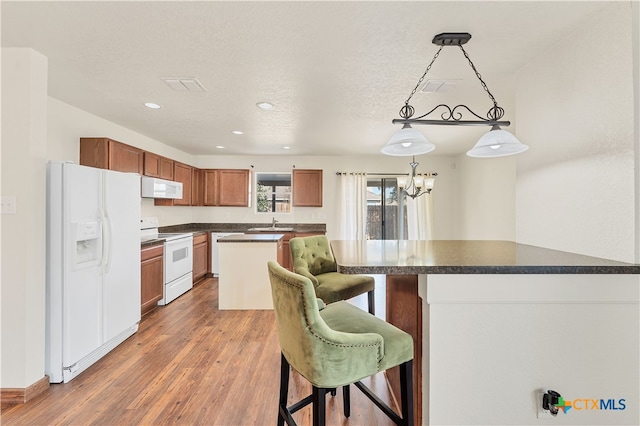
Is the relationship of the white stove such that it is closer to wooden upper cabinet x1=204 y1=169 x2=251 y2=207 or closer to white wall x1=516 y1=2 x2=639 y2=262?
wooden upper cabinet x1=204 y1=169 x2=251 y2=207

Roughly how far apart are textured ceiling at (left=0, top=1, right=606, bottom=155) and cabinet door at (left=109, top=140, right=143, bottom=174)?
→ 373mm

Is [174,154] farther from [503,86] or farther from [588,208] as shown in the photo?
[588,208]

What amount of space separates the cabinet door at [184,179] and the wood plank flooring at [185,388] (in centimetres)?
248

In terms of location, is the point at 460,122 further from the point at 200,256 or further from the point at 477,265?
the point at 200,256

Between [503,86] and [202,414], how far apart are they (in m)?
3.33

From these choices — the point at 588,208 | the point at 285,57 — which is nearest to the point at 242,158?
the point at 285,57

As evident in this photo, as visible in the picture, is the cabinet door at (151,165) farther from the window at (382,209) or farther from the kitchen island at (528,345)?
the window at (382,209)

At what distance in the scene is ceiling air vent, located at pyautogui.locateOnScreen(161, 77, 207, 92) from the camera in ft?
7.74

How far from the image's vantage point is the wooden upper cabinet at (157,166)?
13.1 ft

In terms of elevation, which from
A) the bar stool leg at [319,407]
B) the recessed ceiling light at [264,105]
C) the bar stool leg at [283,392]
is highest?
the recessed ceiling light at [264,105]

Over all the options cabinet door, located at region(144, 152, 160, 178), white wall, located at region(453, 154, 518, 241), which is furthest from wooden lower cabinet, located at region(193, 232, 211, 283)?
white wall, located at region(453, 154, 518, 241)

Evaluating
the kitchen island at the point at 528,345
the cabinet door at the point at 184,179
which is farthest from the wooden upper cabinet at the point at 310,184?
the kitchen island at the point at 528,345

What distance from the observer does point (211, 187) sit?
571cm

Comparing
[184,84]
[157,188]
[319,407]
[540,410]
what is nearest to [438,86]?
[184,84]
